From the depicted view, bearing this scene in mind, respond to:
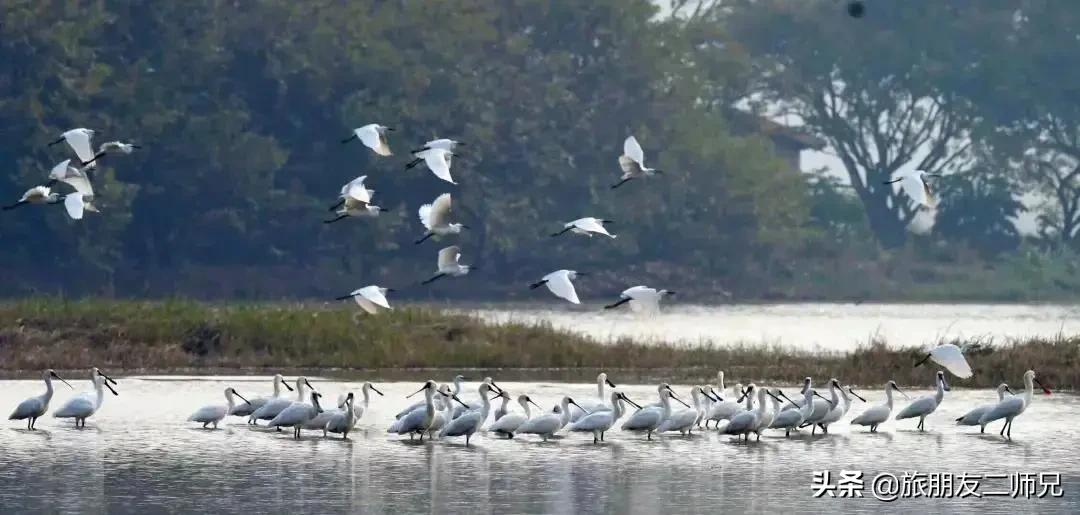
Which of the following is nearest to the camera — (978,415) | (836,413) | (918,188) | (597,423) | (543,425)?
(543,425)

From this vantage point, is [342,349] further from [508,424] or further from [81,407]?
[508,424]

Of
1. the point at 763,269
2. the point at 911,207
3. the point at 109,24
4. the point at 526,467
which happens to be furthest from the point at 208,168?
the point at 526,467

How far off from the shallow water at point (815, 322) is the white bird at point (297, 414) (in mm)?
13202

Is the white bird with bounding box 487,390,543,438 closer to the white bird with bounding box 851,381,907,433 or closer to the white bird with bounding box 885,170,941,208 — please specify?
the white bird with bounding box 851,381,907,433

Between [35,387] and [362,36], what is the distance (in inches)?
1225

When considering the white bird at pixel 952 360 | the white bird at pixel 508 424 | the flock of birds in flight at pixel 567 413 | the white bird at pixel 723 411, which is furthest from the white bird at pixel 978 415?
the white bird at pixel 508 424

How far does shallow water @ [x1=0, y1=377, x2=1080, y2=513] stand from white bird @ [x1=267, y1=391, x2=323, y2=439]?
21cm

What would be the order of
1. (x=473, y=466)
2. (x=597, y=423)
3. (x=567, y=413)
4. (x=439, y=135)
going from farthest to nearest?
(x=439, y=135) → (x=567, y=413) → (x=597, y=423) → (x=473, y=466)

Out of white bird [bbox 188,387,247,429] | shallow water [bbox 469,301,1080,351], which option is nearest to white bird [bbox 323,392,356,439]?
white bird [bbox 188,387,247,429]

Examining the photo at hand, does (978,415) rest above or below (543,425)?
above

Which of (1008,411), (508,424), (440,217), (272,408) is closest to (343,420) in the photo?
(272,408)

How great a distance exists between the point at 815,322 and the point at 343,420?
2575cm

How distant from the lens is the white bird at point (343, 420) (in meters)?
21.8

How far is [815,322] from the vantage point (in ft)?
152
